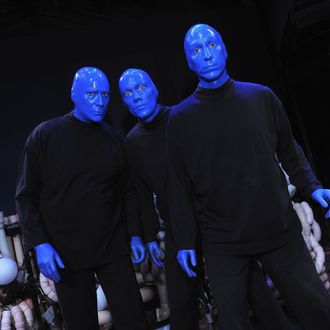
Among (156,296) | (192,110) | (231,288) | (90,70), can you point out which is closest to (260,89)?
(192,110)

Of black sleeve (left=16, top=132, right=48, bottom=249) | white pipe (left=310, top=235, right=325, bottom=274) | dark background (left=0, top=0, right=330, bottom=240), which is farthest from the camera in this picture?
dark background (left=0, top=0, right=330, bottom=240)

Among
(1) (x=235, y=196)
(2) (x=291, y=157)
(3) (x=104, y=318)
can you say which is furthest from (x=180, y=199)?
(3) (x=104, y=318)

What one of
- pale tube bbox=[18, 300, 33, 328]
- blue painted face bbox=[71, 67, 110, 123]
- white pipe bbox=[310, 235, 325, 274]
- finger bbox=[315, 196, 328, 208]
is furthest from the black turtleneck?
white pipe bbox=[310, 235, 325, 274]

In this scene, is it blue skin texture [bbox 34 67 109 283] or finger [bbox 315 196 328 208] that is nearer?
finger [bbox 315 196 328 208]

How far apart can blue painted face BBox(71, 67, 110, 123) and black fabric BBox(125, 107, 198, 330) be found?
0.90 feet

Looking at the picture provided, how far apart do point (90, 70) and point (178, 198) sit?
3.09 feet

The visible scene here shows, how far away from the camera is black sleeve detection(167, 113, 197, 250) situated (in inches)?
73.9

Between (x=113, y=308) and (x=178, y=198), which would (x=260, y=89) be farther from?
(x=113, y=308)

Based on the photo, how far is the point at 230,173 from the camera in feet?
5.82

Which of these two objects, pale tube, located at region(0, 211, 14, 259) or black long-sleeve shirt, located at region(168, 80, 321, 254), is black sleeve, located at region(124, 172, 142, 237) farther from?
pale tube, located at region(0, 211, 14, 259)

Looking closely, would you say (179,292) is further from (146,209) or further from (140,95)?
(140,95)

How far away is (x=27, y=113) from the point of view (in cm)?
391

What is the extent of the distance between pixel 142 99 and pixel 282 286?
1.22m

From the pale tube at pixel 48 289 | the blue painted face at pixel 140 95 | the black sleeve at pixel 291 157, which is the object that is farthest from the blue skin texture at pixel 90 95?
the pale tube at pixel 48 289
